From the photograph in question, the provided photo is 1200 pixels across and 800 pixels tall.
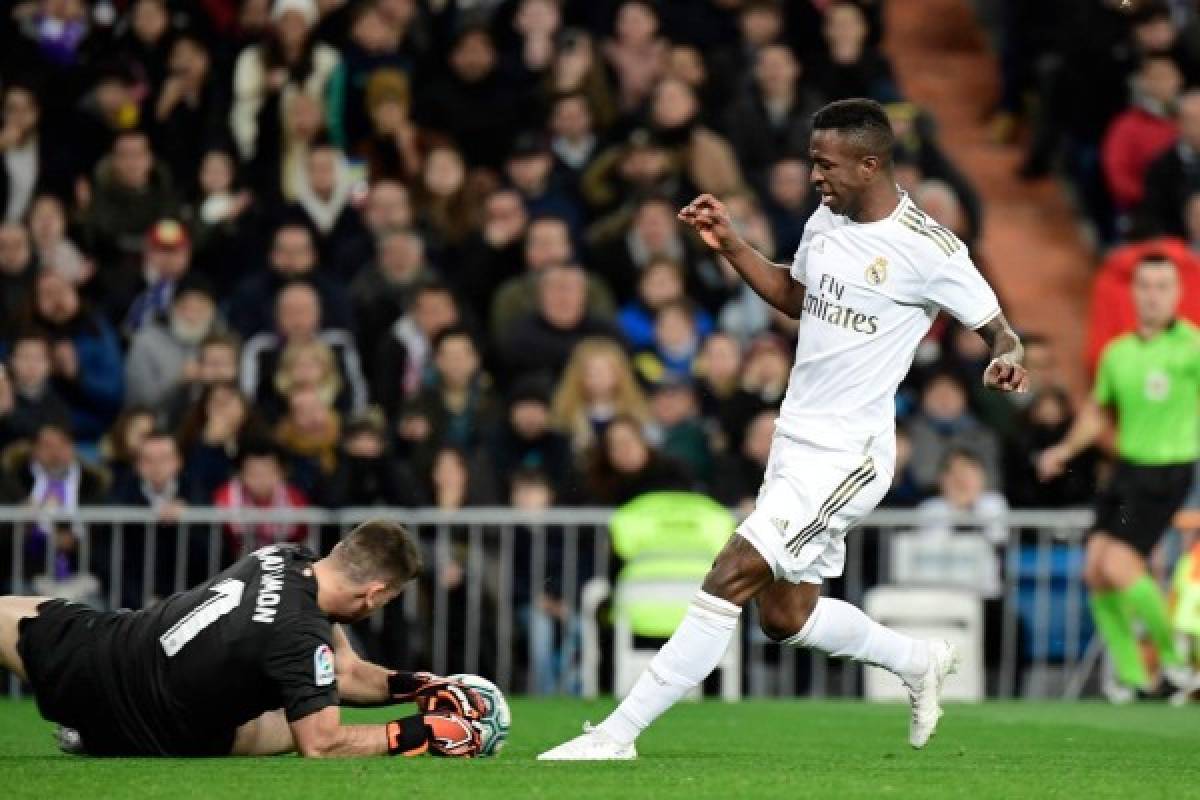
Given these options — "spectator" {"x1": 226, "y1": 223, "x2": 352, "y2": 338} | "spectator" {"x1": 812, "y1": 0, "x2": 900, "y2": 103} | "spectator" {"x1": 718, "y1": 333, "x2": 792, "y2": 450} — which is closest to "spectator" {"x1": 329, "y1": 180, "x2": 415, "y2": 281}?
"spectator" {"x1": 226, "y1": 223, "x2": 352, "y2": 338}

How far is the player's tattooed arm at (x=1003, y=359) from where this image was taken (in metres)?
10.0

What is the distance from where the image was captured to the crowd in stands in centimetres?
1722

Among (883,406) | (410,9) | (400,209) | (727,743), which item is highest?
(410,9)

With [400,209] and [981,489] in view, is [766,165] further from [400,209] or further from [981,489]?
[981,489]

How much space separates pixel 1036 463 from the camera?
1736 cm

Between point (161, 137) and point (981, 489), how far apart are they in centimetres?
682

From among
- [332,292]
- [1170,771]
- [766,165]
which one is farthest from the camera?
[766,165]

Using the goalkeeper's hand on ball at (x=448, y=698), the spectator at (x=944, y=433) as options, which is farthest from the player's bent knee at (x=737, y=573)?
the spectator at (x=944, y=433)

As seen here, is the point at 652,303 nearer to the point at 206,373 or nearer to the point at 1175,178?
the point at 206,373

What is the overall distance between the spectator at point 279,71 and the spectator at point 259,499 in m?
4.02

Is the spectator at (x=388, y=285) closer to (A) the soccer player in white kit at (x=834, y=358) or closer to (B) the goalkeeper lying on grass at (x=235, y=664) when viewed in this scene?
(B) the goalkeeper lying on grass at (x=235, y=664)

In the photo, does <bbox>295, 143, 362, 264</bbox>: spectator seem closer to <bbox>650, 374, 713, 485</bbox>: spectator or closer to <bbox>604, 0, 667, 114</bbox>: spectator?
<bbox>604, 0, 667, 114</bbox>: spectator

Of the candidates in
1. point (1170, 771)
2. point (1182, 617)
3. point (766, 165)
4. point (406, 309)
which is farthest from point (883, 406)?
point (766, 165)

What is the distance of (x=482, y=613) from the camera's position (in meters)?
16.7
